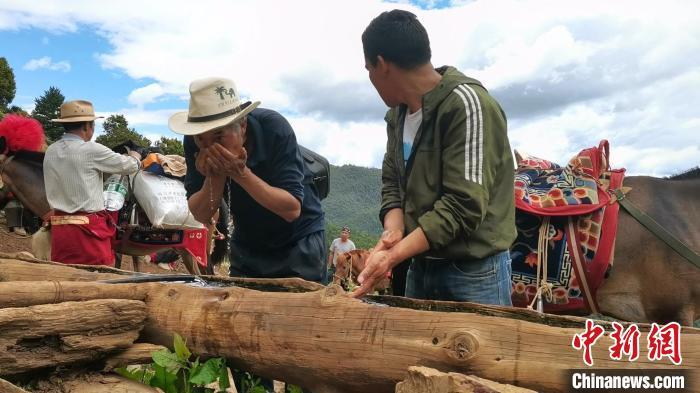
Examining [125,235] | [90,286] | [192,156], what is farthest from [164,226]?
[90,286]

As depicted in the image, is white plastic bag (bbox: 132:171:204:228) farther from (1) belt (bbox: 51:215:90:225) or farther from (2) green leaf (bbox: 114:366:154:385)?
(2) green leaf (bbox: 114:366:154:385)

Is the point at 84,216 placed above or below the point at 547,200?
below

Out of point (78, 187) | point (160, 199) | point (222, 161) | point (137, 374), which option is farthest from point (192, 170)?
point (160, 199)

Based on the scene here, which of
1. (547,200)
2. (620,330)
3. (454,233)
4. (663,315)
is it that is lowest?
(663,315)

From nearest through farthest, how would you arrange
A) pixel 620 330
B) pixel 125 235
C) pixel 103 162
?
pixel 620 330 < pixel 103 162 < pixel 125 235

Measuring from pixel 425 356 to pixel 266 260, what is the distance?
1572 millimetres

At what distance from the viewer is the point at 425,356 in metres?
1.74

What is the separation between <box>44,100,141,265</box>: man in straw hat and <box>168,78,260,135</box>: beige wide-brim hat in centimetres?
189

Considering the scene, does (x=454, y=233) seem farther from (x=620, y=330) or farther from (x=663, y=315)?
(x=663, y=315)

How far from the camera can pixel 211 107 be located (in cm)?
280

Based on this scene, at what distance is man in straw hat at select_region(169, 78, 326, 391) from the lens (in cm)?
271

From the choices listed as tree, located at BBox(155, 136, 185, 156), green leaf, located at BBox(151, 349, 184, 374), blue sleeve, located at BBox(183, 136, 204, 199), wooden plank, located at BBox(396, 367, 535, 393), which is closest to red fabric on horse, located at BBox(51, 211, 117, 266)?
blue sleeve, located at BBox(183, 136, 204, 199)

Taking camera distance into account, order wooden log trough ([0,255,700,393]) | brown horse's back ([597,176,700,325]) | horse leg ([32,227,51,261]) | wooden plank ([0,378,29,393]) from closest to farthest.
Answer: wooden log trough ([0,255,700,393]) < wooden plank ([0,378,29,393]) < brown horse's back ([597,176,700,325]) < horse leg ([32,227,51,261])

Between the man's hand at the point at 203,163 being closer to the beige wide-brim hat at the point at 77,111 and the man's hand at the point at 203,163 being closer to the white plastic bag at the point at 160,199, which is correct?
the beige wide-brim hat at the point at 77,111
